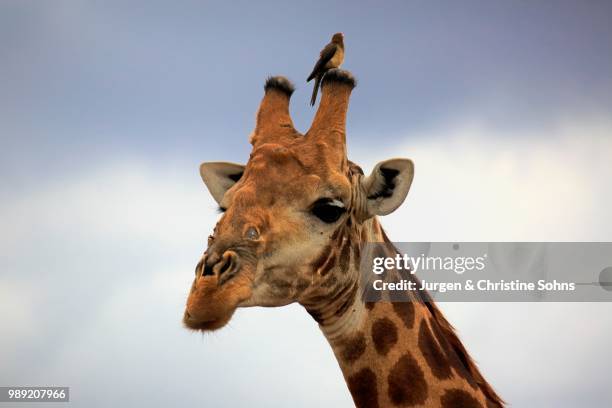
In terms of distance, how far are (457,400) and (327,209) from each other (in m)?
2.83

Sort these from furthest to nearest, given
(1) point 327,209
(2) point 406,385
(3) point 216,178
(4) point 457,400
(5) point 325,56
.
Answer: (5) point 325,56, (3) point 216,178, (4) point 457,400, (2) point 406,385, (1) point 327,209

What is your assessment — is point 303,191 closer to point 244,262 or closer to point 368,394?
point 244,262

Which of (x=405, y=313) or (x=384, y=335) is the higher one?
(x=405, y=313)

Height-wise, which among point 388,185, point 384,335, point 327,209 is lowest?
point 384,335

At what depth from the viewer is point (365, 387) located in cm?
841

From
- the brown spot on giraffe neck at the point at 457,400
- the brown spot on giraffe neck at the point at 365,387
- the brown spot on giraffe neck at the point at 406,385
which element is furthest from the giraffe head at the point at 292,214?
the brown spot on giraffe neck at the point at 457,400

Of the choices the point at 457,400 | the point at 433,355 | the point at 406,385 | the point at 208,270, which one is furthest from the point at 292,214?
the point at 457,400

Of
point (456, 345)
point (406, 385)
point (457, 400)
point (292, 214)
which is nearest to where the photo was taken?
point (292, 214)

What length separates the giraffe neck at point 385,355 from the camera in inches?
329

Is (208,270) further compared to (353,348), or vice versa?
(353,348)

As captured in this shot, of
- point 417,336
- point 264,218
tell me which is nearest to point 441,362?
point 417,336

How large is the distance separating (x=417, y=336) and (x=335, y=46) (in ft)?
14.5

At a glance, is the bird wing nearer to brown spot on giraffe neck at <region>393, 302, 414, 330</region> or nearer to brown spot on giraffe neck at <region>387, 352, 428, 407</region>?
→ brown spot on giraffe neck at <region>393, 302, 414, 330</region>

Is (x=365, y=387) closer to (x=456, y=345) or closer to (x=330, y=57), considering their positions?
(x=456, y=345)
